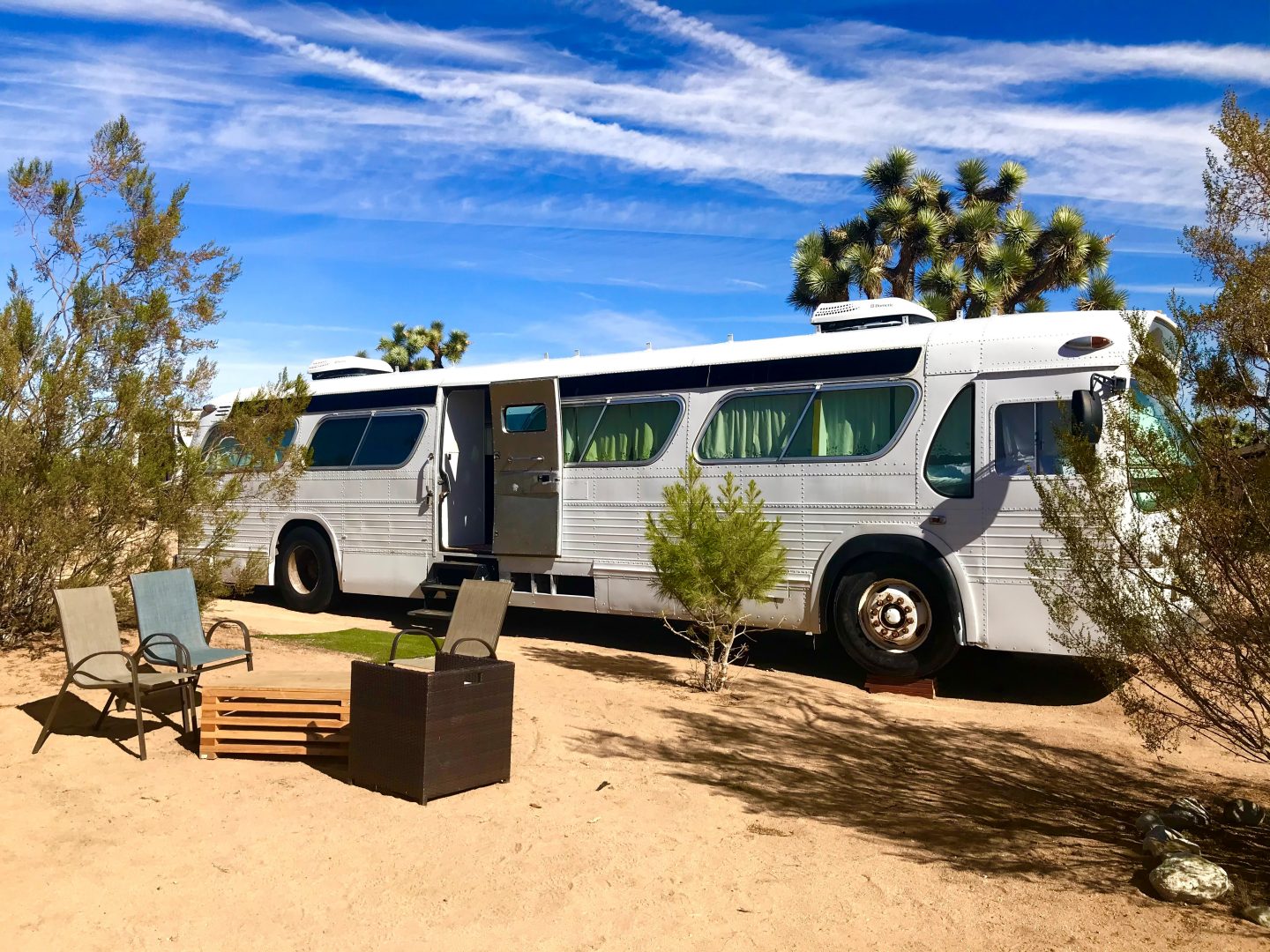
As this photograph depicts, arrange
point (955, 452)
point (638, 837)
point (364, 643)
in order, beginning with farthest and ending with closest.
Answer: point (364, 643), point (955, 452), point (638, 837)

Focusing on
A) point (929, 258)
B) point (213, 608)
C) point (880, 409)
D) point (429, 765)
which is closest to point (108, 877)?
point (429, 765)

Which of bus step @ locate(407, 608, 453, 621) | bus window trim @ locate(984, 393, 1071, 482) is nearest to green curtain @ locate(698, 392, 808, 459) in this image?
bus window trim @ locate(984, 393, 1071, 482)

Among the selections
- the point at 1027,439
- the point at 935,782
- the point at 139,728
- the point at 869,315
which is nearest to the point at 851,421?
the point at 869,315

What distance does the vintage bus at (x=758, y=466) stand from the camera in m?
8.03

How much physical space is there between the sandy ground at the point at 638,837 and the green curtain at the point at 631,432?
2.87 metres

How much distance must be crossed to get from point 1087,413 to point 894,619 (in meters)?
2.28

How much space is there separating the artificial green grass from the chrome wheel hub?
375 cm

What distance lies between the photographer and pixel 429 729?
17.8ft

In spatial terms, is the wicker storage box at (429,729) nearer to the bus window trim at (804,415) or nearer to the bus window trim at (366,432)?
the bus window trim at (804,415)

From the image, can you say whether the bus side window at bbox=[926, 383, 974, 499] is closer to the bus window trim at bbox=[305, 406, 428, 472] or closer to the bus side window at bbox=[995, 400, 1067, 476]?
the bus side window at bbox=[995, 400, 1067, 476]

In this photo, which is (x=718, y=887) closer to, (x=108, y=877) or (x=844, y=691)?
(x=108, y=877)

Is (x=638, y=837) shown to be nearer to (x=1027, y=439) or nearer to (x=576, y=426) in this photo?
(x=1027, y=439)

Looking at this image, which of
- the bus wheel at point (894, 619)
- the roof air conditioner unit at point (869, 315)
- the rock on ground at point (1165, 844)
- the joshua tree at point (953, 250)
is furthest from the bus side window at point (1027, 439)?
the joshua tree at point (953, 250)

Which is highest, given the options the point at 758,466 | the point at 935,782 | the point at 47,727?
the point at 758,466
